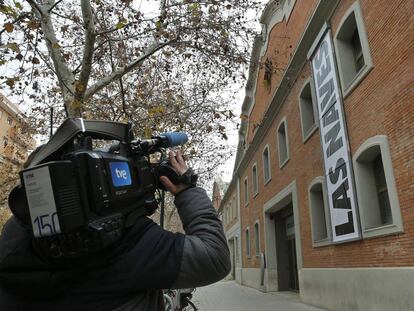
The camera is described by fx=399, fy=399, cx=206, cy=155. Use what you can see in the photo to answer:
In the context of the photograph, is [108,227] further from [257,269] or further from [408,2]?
[257,269]

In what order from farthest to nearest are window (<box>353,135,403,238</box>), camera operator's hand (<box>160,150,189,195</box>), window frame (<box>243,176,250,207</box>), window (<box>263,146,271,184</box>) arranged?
1. window frame (<box>243,176,250,207</box>)
2. window (<box>263,146,271,184</box>)
3. window (<box>353,135,403,238</box>)
4. camera operator's hand (<box>160,150,189,195</box>)

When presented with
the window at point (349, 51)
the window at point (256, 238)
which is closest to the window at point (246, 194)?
the window at point (256, 238)

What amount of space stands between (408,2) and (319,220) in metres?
7.38

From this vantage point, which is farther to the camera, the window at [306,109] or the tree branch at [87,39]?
the window at [306,109]

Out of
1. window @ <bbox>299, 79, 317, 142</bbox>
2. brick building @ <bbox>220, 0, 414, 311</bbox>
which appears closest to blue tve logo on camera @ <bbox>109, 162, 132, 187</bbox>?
brick building @ <bbox>220, 0, 414, 311</bbox>

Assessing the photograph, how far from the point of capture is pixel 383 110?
8.43m

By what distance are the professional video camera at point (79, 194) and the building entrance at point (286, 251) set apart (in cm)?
1665

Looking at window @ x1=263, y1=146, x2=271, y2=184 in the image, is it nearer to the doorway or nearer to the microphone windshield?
the doorway

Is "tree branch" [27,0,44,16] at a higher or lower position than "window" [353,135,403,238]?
higher

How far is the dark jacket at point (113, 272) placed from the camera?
130 centimetres

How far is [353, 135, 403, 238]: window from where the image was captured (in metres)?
8.63

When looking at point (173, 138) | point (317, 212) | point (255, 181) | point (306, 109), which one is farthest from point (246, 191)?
point (173, 138)

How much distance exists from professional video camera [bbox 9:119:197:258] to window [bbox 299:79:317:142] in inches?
497

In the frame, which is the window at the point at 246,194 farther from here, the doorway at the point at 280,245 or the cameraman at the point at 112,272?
the cameraman at the point at 112,272
